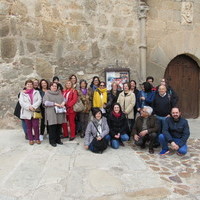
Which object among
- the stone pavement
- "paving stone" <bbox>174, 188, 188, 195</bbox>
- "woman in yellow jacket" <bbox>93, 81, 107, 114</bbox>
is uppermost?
"woman in yellow jacket" <bbox>93, 81, 107, 114</bbox>

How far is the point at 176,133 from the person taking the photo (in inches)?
165

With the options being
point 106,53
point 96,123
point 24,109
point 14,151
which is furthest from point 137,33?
point 14,151

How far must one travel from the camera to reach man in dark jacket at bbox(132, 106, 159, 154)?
14.4 feet

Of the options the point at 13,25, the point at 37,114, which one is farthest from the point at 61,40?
the point at 37,114

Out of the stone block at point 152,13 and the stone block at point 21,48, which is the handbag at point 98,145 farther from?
the stone block at point 152,13

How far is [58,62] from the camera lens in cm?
593

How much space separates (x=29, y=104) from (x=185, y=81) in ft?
17.0

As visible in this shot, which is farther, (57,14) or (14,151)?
(57,14)

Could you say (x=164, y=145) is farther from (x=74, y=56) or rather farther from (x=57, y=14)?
(x=57, y=14)

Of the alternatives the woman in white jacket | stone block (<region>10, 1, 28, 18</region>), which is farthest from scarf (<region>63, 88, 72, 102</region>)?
stone block (<region>10, 1, 28, 18</region>)

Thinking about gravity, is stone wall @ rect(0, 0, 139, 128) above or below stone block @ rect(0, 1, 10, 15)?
below

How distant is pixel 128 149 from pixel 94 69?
8.56ft

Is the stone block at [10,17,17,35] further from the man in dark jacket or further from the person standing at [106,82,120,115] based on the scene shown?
the man in dark jacket

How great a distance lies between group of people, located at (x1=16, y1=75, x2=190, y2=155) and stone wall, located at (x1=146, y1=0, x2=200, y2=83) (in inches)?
71.5
